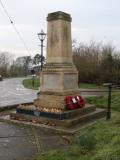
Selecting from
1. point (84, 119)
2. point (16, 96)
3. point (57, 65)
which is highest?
point (57, 65)

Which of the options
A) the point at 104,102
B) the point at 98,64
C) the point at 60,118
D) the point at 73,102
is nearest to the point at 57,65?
the point at 73,102

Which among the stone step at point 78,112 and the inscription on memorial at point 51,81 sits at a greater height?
the inscription on memorial at point 51,81

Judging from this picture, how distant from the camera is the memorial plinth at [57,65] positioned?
1070 centimetres

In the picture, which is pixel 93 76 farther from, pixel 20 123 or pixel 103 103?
pixel 20 123

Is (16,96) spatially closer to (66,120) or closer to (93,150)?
(66,120)

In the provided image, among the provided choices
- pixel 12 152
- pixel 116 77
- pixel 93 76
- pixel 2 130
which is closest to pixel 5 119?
pixel 2 130

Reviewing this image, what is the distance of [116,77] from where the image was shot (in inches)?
1580

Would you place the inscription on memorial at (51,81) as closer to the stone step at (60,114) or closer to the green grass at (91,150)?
the stone step at (60,114)

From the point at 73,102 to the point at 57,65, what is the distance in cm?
144

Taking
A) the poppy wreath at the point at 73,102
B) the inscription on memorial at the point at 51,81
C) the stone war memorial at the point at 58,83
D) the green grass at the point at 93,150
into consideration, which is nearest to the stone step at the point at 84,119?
the stone war memorial at the point at 58,83

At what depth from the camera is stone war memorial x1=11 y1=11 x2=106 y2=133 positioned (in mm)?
10430

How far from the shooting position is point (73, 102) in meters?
10.7

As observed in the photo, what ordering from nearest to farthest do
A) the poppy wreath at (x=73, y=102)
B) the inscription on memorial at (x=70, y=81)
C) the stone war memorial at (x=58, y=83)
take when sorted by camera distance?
1. the stone war memorial at (x=58, y=83)
2. the poppy wreath at (x=73, y=102)
3. the inscription on memorial at (x=70, y=81)

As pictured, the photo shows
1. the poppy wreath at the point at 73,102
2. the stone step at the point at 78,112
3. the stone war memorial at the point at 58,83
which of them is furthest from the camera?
the poppy wreath at the point at 73,102
